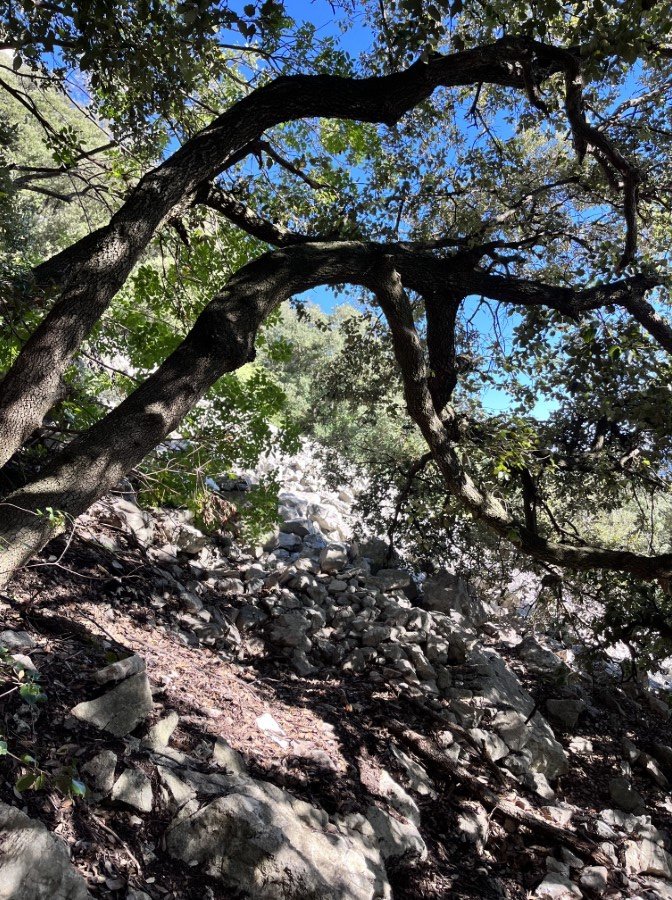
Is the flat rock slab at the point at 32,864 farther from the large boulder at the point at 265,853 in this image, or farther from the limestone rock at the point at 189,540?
the limestone rock at the point at 189,540

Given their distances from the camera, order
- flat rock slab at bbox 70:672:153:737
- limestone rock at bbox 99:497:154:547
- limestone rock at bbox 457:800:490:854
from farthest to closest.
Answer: limestone rock at bbox 99:497:154:547 → limestone rock at bbox 457:800:490:854 → flat rock slab at bbox 70:672:153:737

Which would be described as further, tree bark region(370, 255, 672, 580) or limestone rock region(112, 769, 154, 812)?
tree bark region(370, 255, 672, 580)

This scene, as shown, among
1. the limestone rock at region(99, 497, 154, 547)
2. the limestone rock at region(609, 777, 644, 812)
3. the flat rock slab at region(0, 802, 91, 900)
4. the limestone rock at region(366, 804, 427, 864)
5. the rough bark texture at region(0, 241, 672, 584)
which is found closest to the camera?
the flat rock slab at region(0, 802, 91, 900)

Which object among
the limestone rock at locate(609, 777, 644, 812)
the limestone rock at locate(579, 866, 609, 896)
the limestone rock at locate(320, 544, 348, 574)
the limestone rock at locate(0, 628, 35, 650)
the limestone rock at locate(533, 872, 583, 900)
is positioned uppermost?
the limestone rock at locate(320, 544, 348, 574)

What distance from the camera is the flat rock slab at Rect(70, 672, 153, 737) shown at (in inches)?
105

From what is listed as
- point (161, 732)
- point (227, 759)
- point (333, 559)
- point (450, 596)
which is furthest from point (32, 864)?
point (450, 596)

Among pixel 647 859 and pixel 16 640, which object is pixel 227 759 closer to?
pixel 16 640

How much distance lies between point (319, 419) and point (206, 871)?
6.99 m

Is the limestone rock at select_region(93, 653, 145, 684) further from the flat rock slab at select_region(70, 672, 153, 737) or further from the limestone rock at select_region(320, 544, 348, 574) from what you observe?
the limestone rock at select_region(320, 544, 348, 574)

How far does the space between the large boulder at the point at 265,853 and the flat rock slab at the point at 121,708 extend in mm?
585

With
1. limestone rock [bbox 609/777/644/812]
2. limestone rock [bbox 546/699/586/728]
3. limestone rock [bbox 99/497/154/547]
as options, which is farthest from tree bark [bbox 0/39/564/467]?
limestone rock [bbox 546/699/586/728]

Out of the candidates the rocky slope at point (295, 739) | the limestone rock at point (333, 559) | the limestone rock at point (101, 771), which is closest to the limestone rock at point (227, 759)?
the rocky slope at point (295, 739)

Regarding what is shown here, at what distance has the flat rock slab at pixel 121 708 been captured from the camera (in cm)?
266

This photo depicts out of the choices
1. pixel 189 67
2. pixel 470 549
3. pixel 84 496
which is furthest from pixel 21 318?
pixel 470 549
